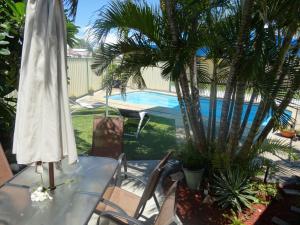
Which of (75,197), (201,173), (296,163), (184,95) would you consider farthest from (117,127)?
(296,163)

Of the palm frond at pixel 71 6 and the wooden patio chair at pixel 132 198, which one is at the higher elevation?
the palm frond at pixel 71 6

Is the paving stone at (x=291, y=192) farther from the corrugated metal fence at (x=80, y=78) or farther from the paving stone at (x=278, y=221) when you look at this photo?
the corrugated metal fence at (x=80, y=78)

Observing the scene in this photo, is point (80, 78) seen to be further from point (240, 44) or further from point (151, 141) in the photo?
point (240, 44)

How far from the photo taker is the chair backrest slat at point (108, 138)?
5.32 m

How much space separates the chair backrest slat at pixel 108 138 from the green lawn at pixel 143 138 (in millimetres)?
1794

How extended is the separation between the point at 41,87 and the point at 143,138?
6570mm

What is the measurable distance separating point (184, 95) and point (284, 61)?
1830 millimetres

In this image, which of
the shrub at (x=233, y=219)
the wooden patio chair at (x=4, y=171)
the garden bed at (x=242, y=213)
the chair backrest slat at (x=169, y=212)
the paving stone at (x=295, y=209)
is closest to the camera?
the chair backrest slat at (x=169, y=212)

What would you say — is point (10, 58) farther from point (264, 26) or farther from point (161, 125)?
point (161, 125)

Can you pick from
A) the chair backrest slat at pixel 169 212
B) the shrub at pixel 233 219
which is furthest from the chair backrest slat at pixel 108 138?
the chair backrest slat at pixel 169 212

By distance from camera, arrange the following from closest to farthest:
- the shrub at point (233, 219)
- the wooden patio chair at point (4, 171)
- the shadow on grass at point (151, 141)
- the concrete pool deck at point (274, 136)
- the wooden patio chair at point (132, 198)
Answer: the wooden patio chair at point (132, 198) → the wooden patio chair at point (4, 171) → the shrub at point (233, 219) → the concrete pool deck at point (274, 136) → the shadow on grass at point (151, 141)

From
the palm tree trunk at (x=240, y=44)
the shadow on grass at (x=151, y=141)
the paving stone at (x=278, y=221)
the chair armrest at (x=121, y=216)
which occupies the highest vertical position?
the palm tree trunk at (x=240, y=44)

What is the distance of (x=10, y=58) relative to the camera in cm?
536

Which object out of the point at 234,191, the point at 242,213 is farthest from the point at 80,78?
the point at 242,213
